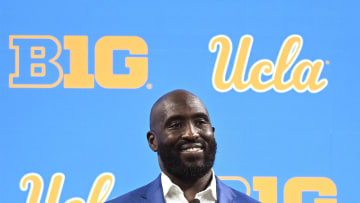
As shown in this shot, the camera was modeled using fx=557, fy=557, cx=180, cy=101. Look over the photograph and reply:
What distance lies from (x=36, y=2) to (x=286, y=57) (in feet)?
4.71

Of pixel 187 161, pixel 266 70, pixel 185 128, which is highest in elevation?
pixel 266 70

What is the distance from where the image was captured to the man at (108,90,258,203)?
173 centimetres

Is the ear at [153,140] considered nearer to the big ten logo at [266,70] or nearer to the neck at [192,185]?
the neck at [192,185]

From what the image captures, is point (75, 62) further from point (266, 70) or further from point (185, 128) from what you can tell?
point (185, 128)

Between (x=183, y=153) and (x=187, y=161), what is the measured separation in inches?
1.1

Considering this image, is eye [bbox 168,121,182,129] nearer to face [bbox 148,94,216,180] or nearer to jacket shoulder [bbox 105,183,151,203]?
face [bbox 148,94,216,180]

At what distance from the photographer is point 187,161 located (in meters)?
1.73

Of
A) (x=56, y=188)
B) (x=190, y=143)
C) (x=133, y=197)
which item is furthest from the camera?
(x=56, y=188)

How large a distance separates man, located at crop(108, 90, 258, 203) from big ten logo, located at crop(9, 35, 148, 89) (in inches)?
50.9

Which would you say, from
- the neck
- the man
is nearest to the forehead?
the man

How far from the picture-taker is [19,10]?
3117mm

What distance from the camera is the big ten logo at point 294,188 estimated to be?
9.97 feet

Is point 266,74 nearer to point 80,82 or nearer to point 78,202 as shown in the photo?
point 80,82

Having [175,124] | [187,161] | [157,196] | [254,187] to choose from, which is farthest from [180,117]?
[254,187]
